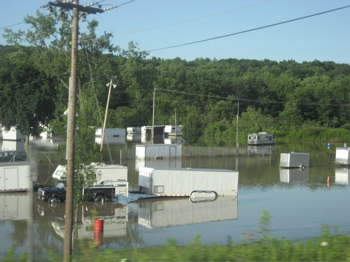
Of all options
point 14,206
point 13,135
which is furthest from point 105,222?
point 13,135

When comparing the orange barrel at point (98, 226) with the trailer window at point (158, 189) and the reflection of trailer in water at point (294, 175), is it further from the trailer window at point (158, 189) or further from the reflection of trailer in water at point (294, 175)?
the reflection of trailer in water at point (294, 175)

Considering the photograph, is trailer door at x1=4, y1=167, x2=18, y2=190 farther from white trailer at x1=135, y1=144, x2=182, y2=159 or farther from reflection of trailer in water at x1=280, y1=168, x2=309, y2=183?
white trailer at x1=135, y1=144, x2=182, y2=159

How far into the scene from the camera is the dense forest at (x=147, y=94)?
52.6 meters

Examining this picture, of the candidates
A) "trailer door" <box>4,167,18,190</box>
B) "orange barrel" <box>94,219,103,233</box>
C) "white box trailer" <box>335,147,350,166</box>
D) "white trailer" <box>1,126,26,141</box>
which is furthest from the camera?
"white trailer" <box>1,126,26,141</box>

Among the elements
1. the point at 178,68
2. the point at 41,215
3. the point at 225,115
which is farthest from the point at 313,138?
the point at 41,215

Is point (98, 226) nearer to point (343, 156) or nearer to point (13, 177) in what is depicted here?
point (13, 177)

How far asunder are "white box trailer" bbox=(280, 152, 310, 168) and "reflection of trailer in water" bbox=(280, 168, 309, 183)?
1.91 feet

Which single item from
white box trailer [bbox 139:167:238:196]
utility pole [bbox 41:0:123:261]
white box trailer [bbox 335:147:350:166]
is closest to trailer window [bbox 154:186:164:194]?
white box trailer [bbox 139:167:238:196]

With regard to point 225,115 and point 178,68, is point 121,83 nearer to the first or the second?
point 225,115

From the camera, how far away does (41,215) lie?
2277cm

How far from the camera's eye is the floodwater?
1819 centimetres

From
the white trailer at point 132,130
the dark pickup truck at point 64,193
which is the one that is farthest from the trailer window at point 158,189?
the white trailer at point 132,130

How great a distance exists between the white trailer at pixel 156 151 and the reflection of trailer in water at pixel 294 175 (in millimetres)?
12023

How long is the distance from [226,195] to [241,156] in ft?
83.6
